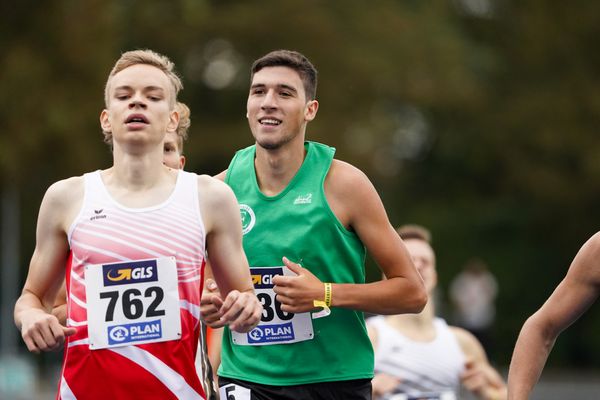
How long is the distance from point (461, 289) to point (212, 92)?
827 cm

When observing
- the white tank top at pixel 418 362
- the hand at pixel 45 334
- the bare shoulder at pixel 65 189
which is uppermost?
the bare shoulder at pixel 65 189

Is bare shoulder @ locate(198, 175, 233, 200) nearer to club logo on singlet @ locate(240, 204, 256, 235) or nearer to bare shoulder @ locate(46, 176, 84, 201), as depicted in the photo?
bare shoulder @ locate(46, 176, 84, 201)

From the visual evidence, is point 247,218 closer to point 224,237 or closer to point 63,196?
point 224,237

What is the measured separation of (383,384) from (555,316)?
9.62 ft

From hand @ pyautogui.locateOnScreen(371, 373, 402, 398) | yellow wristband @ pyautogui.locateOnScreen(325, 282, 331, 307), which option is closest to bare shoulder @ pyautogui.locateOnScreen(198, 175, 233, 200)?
yellow wristband @ pyautogui.locateOnScreen(325, 282, 331, 307)

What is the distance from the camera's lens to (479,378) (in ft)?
28.5

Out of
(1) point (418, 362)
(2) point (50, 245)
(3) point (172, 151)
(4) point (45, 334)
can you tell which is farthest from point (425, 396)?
(4) point (45, 334)

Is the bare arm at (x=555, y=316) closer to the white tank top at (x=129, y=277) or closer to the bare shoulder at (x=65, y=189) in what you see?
the white tank top at (x=129, y=277)

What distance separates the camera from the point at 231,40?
102ft

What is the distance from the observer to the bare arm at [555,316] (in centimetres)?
586

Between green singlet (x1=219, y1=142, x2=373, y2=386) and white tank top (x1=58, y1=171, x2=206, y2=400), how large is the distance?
137cm

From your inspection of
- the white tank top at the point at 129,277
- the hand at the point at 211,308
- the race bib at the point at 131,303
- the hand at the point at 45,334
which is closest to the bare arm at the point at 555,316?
the hand at the point at 211,308

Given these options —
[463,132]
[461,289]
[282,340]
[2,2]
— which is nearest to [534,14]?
[463,132]

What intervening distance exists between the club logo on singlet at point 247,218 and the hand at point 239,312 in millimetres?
1595
